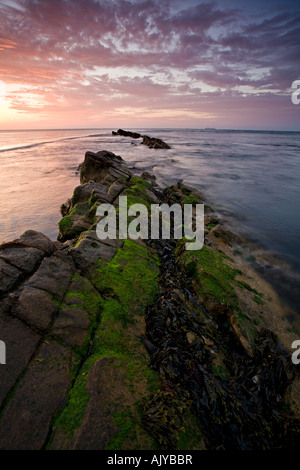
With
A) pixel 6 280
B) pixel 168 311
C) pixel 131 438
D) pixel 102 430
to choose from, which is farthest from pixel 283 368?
pixel 6 280

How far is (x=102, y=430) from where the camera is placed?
2.39 m

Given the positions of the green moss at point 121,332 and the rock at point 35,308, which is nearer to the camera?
the green moss at point 121,332

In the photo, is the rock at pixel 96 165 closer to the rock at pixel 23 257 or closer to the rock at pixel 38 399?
the rock at pixel 23 257

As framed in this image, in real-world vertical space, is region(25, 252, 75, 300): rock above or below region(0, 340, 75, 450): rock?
above

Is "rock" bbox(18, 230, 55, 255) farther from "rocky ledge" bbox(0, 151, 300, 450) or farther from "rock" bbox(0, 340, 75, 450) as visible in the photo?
"rock" bbox(0, 340, 75, 450)

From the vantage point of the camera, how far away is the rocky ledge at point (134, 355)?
248cm

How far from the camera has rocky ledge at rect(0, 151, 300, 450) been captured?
8.15 feet

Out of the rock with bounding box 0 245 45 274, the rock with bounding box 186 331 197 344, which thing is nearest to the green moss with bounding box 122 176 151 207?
the rock with bounding box 0 245 45 274

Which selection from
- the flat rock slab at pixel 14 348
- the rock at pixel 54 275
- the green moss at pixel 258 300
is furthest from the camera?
the green moss at pixel 258 300

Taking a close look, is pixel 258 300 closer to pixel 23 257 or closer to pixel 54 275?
pixel 54 275

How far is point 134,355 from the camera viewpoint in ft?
10.8

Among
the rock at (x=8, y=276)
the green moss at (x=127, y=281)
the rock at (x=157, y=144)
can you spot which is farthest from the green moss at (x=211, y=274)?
the rock at (x=157, y=144)

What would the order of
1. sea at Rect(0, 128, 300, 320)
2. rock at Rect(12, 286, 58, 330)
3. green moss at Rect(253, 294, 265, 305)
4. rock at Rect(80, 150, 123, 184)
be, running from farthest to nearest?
rock at Rect(80, 150, 123, 184) → sea at Rect(0, 128, 300, 320) → green moss at Rect(253, 294, 265, 305) → rock at Rect(12, 286, 58, 330)
